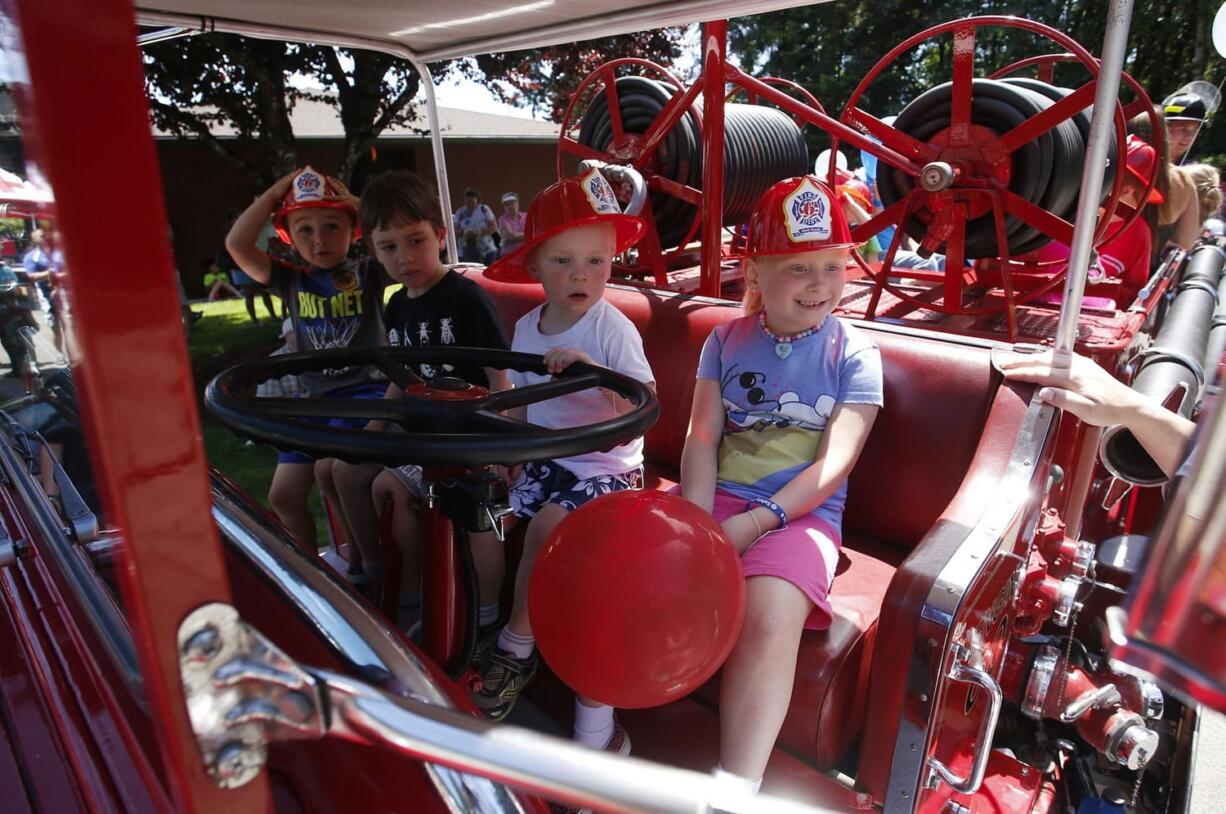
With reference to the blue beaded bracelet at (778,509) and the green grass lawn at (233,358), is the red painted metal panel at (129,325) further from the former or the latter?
the blue beaded bracelet at (778,509)

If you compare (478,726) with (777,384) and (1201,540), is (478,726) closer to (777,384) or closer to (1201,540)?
(1201,540)

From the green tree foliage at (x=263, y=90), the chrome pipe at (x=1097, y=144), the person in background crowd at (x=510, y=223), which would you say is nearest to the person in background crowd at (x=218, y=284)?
the person in background crowd at (x=510, y=223)

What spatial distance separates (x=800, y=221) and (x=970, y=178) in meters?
1.76

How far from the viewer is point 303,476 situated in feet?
7.47

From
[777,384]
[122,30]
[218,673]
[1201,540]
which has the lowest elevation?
[777,384]

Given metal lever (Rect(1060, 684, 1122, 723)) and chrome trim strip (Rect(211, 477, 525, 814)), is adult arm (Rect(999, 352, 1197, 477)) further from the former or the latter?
chrome trim strip (Rect(211, 477, 525, 814))

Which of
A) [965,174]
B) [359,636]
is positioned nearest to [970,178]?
[965,174]

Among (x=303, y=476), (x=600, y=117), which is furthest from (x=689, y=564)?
(x=600, y=117)

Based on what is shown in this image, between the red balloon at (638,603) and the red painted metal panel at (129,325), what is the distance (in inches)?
25.3

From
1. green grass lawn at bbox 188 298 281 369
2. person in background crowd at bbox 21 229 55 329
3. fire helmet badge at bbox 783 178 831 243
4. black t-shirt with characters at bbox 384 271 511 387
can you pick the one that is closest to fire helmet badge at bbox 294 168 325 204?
black t-shirt with characters at bbox 384 271 511 387

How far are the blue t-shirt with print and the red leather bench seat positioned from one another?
0.61ft

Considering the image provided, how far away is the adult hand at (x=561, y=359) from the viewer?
64.9 inches

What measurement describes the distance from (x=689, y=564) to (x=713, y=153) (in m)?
2.36

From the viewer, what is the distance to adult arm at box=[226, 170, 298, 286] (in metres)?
2.44
